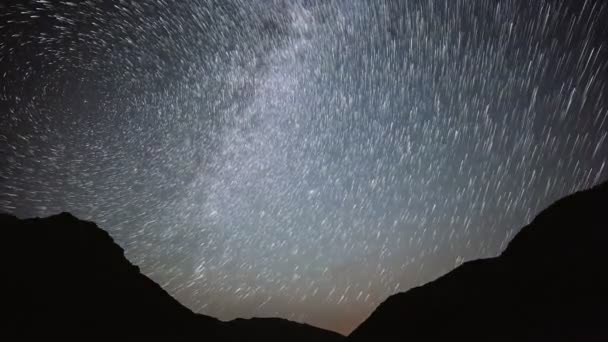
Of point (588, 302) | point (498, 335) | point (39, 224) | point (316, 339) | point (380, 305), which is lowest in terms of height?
point (316, 339)

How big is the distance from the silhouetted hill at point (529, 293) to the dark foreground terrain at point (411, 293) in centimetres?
7

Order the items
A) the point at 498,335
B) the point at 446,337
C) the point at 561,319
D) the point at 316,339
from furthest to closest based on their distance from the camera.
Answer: the point at 316,339 < the point at 446,337 < the point at 498,335 < the point at 561,319

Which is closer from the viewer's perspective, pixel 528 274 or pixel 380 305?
pixel 528 274

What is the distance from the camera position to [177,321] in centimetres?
2783

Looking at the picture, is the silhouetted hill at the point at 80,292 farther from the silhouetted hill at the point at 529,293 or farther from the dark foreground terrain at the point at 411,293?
the silhouetted hill at the point at 529,293

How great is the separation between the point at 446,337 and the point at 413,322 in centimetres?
452

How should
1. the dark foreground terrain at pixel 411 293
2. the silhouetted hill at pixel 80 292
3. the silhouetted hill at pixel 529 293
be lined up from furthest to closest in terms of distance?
the silhouetted hill at pixel 80 292, the dark foreground terrain at pixel 411 293, the silhouetted hill at pixel 529 293

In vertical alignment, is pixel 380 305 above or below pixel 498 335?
below

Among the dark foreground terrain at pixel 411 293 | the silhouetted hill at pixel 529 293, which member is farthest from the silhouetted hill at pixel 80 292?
the silhouetted hill at pixel 529 293

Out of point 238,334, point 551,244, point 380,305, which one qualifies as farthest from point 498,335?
point 238,334

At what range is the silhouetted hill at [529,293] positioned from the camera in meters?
14.0

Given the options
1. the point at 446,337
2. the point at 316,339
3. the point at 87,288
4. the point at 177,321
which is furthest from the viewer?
the point at 316,339

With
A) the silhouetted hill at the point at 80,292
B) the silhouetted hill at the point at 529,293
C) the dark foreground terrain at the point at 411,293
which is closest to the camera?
the silhouetted hill at the point at 529,293

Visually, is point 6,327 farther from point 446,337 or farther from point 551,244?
point 551,244
